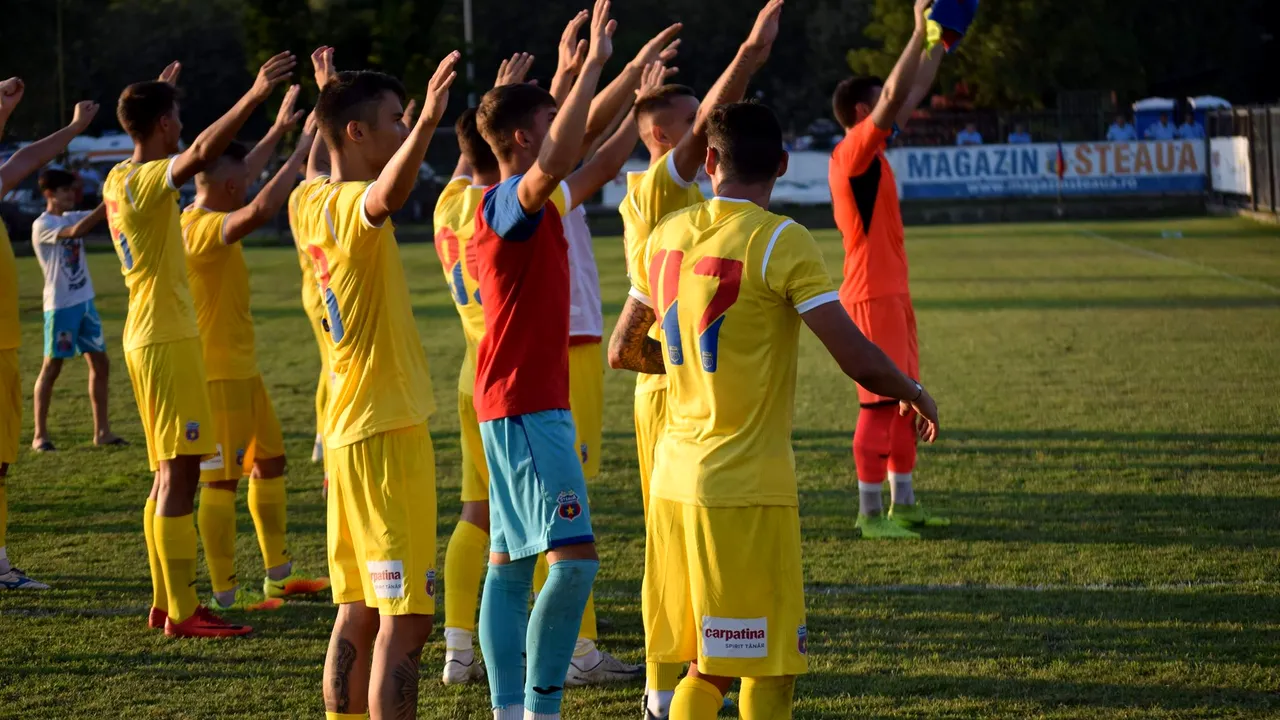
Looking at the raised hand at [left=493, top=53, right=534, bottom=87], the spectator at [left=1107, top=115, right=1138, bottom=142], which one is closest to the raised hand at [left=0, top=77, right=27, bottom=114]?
the raised hand at [left=493, top=53, right=534, bottom=87]

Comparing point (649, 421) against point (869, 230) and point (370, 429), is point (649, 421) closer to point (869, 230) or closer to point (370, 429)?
point (370, 429)

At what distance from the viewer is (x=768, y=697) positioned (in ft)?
13.9

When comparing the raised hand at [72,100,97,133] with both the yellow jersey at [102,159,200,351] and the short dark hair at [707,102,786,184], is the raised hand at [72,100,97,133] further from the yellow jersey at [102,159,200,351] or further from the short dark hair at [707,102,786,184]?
the short dark hair at [707,102,786,184]

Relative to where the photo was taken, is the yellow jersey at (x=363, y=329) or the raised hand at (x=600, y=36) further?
the yellow jersey at (x=363, y=329)

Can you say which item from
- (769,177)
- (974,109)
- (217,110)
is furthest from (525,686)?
(217,110)

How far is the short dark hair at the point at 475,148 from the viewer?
5.59 metres

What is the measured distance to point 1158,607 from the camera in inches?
267

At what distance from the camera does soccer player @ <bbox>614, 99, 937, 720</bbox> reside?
4207mm

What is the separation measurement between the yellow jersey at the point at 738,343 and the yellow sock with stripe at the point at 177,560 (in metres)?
3.48

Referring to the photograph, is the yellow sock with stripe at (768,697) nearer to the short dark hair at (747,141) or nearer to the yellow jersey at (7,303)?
the short dark hair at (747,141)

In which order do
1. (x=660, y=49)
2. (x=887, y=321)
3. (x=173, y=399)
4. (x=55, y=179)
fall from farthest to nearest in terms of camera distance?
(x=55, y=179), (x=887, y=321), (x=173, y=399), (x=660, y=49)

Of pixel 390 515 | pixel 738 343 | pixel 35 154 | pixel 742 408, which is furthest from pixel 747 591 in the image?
pixel 35 154

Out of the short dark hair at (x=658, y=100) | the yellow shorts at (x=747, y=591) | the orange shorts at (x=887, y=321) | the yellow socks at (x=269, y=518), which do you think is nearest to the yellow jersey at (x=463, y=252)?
the short dark hair at (x=658, y=100)

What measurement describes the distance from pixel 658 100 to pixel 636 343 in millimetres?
1543
